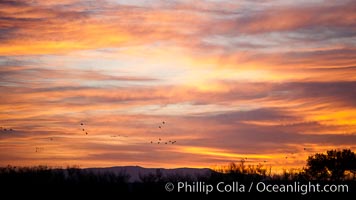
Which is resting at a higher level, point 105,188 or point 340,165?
point 340,165

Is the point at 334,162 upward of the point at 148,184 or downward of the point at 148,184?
upward

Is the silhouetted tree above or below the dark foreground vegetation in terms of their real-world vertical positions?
above

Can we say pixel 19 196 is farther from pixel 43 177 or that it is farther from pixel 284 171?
pixel 284 171

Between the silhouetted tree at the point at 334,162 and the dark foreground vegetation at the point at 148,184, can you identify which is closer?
the dark foreground vegetation at the point at 148,184

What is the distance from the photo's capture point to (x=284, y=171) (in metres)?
49.1

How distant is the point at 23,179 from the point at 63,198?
15.9 ft

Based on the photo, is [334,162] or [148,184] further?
[334,162]

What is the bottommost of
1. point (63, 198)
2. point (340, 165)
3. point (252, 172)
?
point (63, 198)

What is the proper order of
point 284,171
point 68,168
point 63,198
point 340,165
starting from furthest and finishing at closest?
point 340,165 → point 284,171 → point 68,168 → point 63,198

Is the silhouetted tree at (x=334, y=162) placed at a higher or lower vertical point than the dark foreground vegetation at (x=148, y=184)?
higher

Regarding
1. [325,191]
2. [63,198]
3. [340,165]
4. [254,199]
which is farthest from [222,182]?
[340,165]

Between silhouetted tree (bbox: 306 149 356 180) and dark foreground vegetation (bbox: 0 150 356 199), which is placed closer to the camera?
dark foreground vegetation (bbox: 0 150 356 199)

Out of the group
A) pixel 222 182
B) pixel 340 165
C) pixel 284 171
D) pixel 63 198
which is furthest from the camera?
pixel 340 165

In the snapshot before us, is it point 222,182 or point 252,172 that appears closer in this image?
point 222,182
